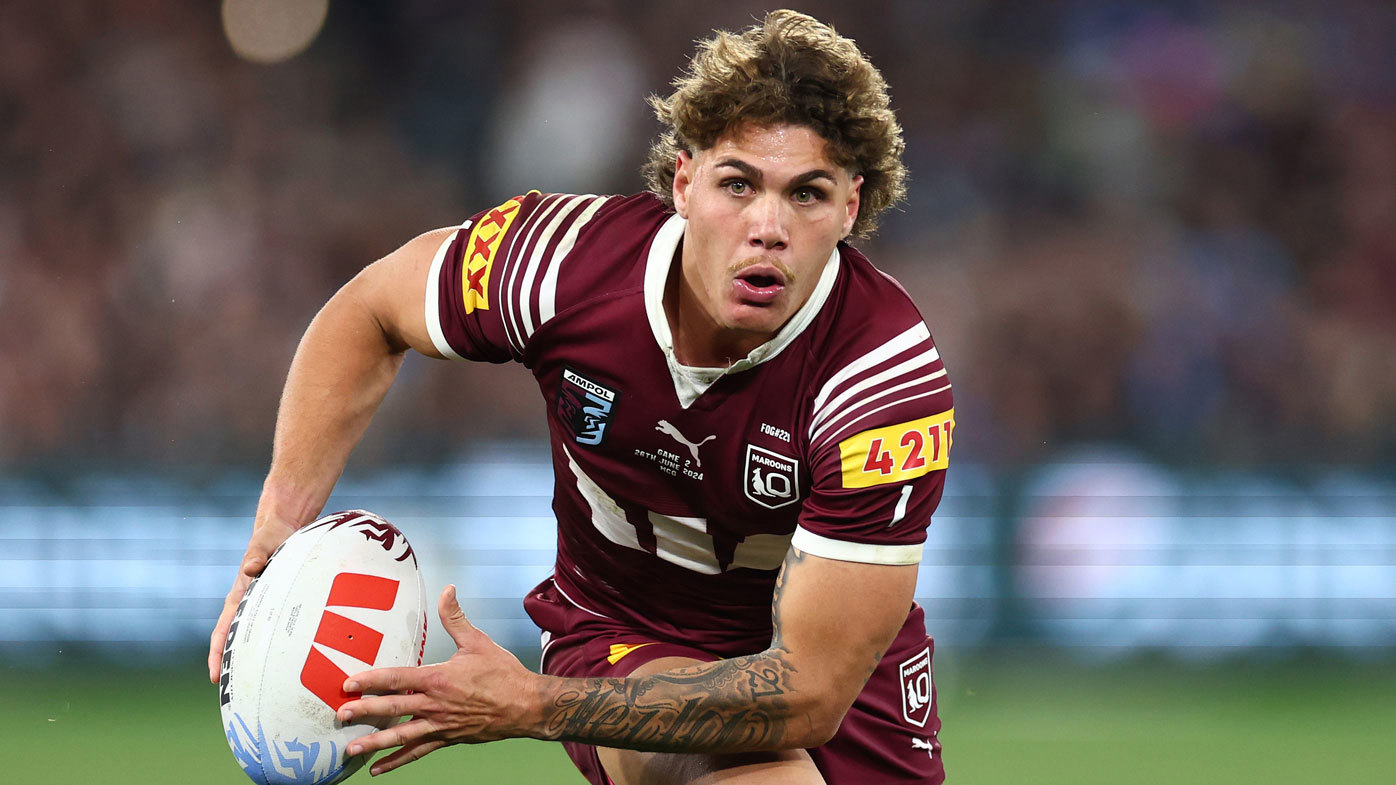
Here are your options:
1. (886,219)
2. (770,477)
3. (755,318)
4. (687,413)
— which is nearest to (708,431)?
(687,413)

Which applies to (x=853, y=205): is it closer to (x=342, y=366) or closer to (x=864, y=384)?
(x=864, y=384)

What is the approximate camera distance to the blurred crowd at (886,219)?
8242mm

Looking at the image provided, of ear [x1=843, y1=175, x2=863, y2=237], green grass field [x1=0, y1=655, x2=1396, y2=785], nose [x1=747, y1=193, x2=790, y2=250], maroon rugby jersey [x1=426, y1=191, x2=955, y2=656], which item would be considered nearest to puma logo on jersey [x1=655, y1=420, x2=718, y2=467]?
maroon rugby jersey [x1=426, y1=191, x2=955, y2=656]

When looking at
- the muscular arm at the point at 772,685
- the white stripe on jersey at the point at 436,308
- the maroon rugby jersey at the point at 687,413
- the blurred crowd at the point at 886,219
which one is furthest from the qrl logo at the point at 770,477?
the blurred crowd at the point at 886,219

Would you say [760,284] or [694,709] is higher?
[760,284]

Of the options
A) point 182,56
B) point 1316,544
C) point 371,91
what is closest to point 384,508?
point 371,91

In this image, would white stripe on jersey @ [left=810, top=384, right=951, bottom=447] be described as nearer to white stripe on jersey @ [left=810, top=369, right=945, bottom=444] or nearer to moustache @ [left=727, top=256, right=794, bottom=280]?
white stripe on jersey @ [left=810, top=369, right=945, bottom=444]

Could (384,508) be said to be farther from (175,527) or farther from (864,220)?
(864,220)

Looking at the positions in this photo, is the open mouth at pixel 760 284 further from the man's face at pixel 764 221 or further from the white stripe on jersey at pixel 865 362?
the white stripe on jersey at pixel 865 362

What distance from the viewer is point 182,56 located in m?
9.19

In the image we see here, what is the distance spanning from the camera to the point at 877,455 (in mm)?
2822

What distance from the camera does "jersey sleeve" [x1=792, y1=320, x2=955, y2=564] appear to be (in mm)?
2807

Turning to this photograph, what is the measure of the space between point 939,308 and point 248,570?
6.20m

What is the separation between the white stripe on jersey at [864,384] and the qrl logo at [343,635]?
0.99m
